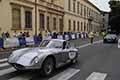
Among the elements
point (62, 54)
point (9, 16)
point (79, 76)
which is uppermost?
point (9, 16)

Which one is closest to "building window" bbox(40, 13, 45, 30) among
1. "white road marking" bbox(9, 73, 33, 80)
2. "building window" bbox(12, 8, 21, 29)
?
"building window" bbox(12, 8, 21, 29)

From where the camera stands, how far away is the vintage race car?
7.98 meters

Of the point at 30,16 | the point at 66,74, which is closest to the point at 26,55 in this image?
the point at 66,74

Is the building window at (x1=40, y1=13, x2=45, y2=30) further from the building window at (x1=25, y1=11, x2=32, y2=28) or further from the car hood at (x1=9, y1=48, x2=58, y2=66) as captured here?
the car hood at (x1=9, y1=48, x2=58, y2=66)

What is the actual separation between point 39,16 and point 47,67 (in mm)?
20975

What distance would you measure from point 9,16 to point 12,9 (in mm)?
Answer: 1255

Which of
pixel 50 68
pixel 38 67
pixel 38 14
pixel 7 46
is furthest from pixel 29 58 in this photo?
pixel 38 14

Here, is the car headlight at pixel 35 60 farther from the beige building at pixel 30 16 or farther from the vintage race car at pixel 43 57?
the beige building at pixel 30 16

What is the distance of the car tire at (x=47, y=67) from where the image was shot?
327 inches

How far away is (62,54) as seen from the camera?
9.80 m

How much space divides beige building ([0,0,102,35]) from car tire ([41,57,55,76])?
43.1ft

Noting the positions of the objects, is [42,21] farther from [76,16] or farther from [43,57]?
[43,57]

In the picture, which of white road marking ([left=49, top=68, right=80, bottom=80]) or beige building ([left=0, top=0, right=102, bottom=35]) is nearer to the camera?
white road marking ([left=49, top=68, right=80, bottom=80])

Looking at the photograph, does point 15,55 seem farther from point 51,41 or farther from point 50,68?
point 51,41
